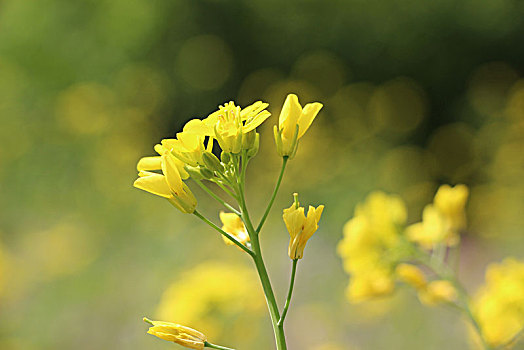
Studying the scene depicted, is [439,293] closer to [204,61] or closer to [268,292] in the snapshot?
[268,292]

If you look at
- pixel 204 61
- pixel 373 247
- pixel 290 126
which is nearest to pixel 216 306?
pixel 373 247

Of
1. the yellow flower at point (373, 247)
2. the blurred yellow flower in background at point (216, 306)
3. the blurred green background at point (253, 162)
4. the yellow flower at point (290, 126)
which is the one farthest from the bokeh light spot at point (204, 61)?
the yellow flower at point (290, 126)

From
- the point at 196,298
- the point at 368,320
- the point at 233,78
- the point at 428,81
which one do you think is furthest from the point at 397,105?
the point at 196,298

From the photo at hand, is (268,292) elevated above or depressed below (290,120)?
below

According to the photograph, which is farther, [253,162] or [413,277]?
[253,162]

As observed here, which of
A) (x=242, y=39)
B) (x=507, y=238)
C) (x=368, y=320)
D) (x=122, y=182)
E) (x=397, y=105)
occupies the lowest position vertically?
(x=368, y=320)

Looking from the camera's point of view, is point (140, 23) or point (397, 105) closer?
point (397, 105)

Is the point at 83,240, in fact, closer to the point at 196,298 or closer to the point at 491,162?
the point at 196,298
